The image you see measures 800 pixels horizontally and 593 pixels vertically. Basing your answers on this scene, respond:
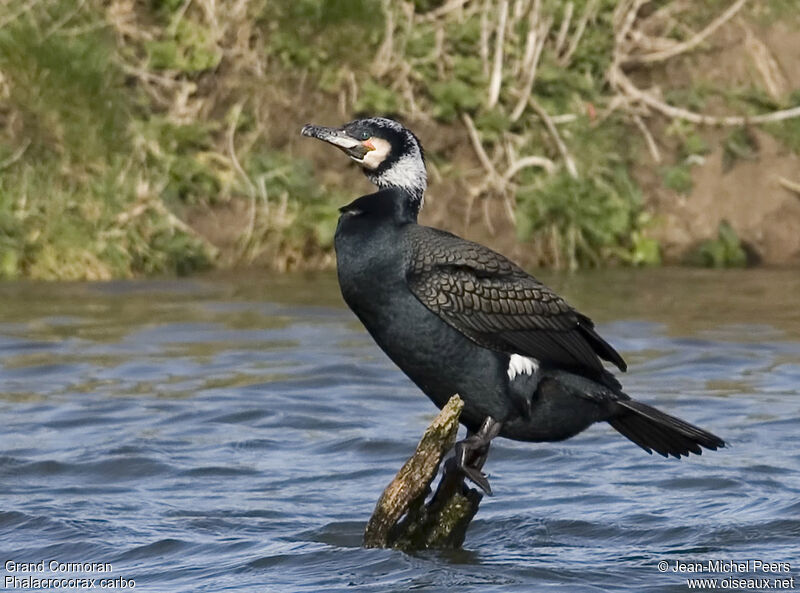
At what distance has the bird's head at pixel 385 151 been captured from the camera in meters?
5.47

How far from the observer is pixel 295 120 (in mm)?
11320

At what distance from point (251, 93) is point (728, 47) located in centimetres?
338

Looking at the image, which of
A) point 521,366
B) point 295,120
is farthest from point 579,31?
point 521,366

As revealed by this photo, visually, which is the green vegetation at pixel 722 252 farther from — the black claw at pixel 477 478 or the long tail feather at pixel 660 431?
the black claw at pixel 477 478

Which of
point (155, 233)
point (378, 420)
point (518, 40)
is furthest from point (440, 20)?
point (378, 420)

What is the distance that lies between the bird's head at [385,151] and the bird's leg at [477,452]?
0.76 meters

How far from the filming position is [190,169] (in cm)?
1084

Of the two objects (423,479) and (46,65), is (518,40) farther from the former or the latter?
(423,479)

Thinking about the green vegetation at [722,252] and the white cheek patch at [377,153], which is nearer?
the white cheek patch at [377,153]

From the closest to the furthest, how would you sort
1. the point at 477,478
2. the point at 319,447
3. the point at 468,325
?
the point at 477,478
the point at 468,325
the point at 319,447

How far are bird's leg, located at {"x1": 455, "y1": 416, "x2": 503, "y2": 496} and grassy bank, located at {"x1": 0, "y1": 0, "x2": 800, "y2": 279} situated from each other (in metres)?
5.55

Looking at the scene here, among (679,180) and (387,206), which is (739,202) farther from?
(387,206)

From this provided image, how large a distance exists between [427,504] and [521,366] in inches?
21.7

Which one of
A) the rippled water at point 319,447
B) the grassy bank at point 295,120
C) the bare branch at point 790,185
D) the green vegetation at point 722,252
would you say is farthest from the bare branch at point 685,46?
the rippled water at point 319,447
